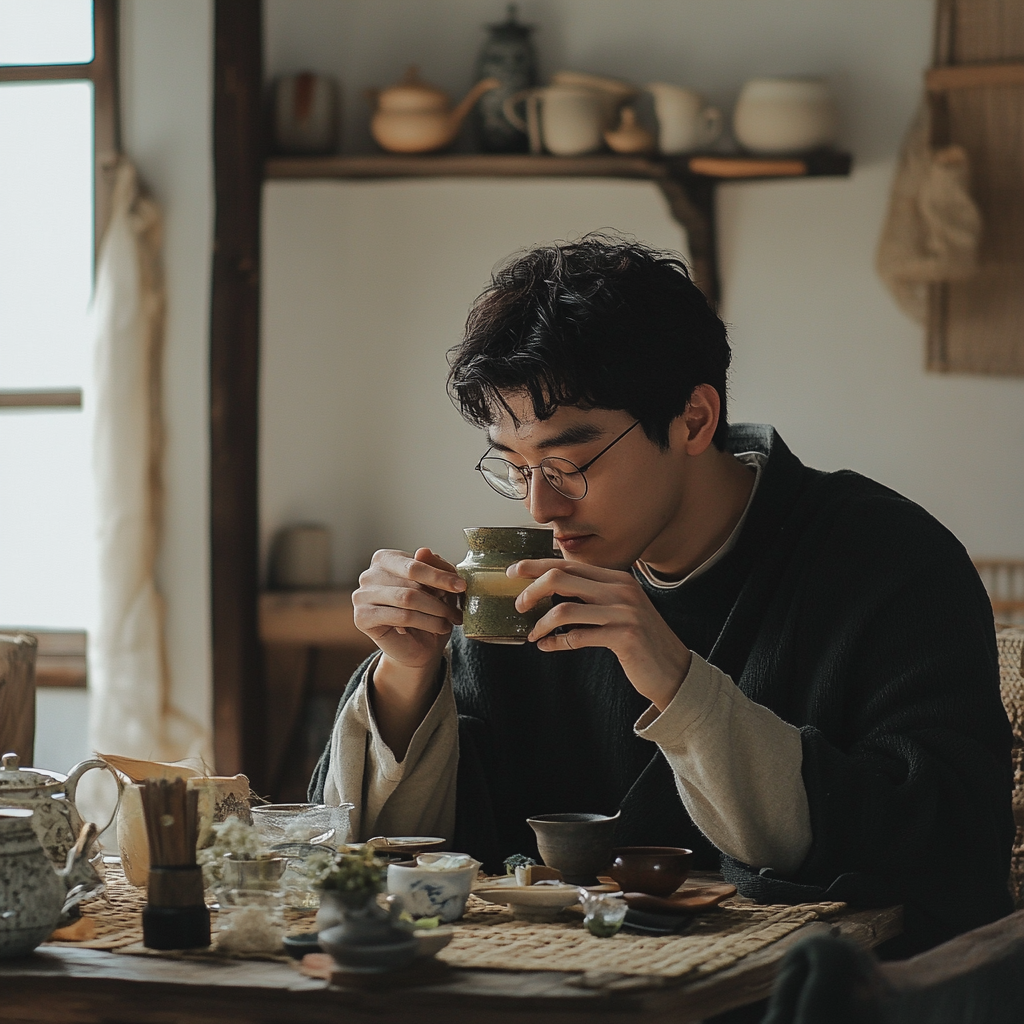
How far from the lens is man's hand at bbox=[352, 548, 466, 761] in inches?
70.5

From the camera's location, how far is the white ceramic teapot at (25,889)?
4.36 ft

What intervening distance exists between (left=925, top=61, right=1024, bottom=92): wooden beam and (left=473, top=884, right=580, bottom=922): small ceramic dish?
338 cm

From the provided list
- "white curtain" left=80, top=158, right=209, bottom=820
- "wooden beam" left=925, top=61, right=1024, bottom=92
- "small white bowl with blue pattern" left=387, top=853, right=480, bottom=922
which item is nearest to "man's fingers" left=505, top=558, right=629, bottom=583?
"small white bowl with blue pattern" left=387, top=853, right=480, bottom=922

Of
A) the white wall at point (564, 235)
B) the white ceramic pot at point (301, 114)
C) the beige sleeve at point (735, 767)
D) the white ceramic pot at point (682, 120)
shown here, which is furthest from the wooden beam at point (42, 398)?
the beige sleeve at point (735, 767)

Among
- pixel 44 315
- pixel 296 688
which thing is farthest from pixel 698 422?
pixel 44 315

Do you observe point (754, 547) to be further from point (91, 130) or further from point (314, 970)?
Answer: point (91, 130)

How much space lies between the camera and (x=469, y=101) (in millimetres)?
4328

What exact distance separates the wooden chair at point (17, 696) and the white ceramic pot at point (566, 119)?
2535 mm

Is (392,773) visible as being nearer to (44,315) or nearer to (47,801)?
(47,801)

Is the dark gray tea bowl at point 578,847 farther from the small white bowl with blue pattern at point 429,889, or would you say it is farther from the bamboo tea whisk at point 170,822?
the bamboo tea whisk at point 170,822

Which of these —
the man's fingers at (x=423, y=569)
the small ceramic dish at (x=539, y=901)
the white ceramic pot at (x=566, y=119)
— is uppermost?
the white ceramic pot at (x=566, y=119)

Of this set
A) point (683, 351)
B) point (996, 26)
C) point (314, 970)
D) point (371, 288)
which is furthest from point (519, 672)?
point (996, 26)

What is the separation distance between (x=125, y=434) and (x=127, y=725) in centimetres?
79

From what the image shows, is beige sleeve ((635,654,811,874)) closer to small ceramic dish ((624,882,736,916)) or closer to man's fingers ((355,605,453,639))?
small ceramic dish ((624,882,736,916))
